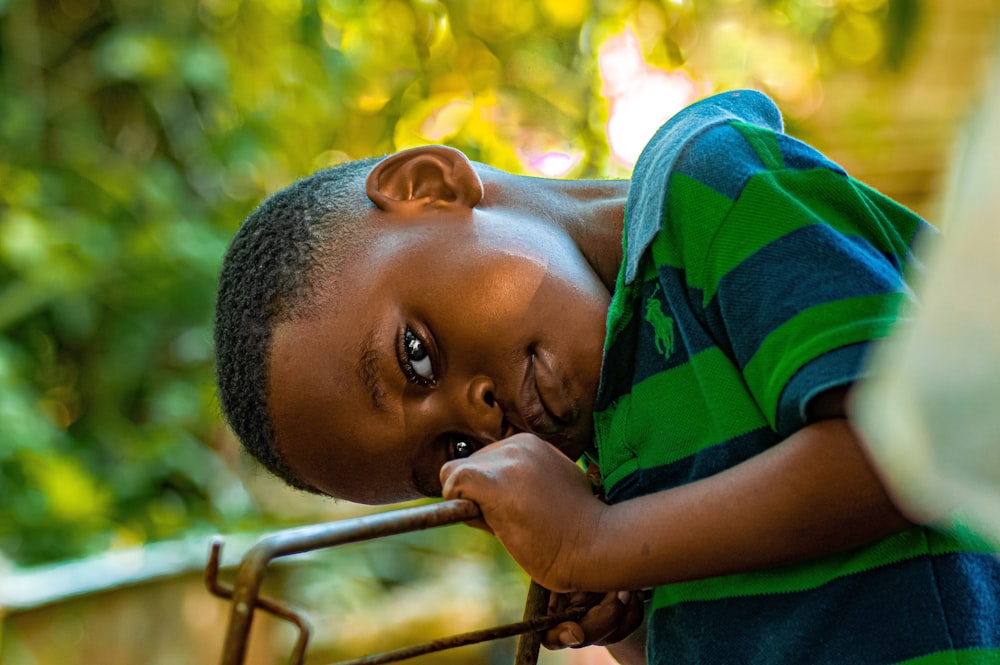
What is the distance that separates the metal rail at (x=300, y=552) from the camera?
0.59m

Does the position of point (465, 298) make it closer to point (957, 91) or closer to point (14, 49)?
point (14, 49)

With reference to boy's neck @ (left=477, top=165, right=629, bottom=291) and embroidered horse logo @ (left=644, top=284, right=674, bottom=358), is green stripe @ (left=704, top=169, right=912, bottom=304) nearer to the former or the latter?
embroidered horse logo @ (left=644, top=284, right=674, bottom=358)

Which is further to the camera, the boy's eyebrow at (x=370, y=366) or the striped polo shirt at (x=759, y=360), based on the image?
the boy's eyebrow at (x=370, y=366)

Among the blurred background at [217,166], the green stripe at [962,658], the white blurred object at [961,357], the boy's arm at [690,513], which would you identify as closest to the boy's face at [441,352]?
the boy's arm at [690,513]

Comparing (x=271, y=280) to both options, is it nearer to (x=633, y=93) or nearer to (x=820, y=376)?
(x=820, y=376)

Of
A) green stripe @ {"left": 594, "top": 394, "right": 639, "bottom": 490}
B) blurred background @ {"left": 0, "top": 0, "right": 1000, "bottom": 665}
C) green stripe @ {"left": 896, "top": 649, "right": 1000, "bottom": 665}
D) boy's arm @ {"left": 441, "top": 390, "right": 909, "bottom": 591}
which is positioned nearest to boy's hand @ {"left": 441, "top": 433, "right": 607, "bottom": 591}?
boy's arm @ {"left": 441, "top": 390, "right": 909, "bottom": 591}

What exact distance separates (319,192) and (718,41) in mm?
1796

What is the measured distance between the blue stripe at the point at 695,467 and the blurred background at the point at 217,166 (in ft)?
4.66

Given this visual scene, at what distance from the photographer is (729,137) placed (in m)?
0.89

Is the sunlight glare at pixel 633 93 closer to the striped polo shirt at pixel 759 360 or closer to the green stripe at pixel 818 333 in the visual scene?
the striped polo shirt at pixel 759 360

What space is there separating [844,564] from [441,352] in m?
0.38

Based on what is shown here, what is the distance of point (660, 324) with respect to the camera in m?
0.91

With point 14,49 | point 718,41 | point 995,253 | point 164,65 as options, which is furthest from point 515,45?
point 995,253

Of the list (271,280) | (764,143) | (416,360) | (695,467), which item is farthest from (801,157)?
(271,280)
